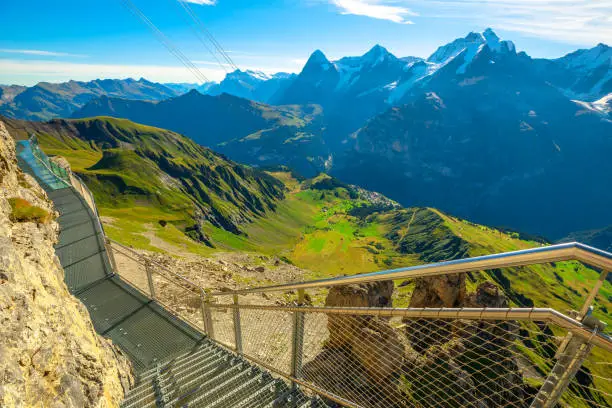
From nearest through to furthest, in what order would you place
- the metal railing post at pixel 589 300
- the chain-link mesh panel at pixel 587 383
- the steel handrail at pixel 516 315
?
the chain-link mesh panel at pixel 587 383, the metal railing post at pixel 589 300, the steel handrail at pixel 516 315

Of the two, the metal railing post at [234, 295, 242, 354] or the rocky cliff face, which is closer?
the rocky cliff face

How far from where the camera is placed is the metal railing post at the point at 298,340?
6.23m

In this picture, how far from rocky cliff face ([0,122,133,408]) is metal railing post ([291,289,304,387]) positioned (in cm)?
323

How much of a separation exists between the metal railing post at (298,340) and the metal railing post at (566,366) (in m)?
3.93

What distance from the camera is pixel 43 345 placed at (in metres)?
4.50

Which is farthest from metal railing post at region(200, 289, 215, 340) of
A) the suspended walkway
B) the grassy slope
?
the grassy slope

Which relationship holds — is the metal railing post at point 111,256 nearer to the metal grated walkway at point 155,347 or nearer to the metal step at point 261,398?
the metal grated walkway at point 155,347

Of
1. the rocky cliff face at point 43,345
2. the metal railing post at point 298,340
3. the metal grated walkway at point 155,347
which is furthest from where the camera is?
the metal grated walkway at point 155,347

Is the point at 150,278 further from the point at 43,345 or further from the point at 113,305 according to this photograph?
the point at 43,345

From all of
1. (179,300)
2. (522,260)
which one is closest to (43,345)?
(522,260)

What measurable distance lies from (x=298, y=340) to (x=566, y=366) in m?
4.66

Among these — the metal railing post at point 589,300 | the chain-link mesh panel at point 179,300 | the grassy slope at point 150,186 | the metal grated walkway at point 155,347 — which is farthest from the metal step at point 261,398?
the grassy slope at point 150,186

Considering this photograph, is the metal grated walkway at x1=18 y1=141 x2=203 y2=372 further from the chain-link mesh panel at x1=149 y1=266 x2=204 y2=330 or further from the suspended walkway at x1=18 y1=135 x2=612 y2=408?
the chain-link mesh panel at x1=149 y1=266 x2=204 y2=330

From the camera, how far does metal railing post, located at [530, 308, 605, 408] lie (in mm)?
2518
